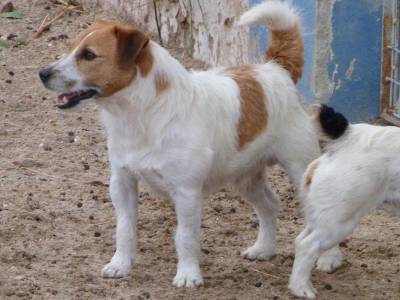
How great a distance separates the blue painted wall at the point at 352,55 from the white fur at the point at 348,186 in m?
2.19

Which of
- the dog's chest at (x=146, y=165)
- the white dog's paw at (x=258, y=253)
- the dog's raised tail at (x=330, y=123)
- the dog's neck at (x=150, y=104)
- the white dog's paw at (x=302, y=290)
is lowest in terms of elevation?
the white dog's paw at (x=258, y=253)

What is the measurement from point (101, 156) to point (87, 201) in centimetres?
90

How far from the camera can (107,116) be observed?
549 cm

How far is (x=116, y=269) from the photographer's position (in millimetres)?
5645

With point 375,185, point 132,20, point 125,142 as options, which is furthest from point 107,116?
point 132,20

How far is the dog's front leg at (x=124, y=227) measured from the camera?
562 centimetres

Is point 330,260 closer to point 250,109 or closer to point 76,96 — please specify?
point 250,109

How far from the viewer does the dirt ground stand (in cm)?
555

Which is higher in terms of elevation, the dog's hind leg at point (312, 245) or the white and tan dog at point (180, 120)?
the white and tan dog at point (180, 120)

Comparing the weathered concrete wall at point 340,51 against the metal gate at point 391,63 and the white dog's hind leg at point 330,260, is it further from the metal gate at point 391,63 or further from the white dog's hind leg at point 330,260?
the white dog's hind leg at point 330,260

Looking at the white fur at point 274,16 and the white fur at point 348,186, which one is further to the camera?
the white fur at point 274,16

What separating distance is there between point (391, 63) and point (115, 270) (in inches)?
119

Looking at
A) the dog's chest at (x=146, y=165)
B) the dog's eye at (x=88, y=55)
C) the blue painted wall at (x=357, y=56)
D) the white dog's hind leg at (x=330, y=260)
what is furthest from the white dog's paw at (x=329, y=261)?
the blue painted wall at (x=357, y=56)

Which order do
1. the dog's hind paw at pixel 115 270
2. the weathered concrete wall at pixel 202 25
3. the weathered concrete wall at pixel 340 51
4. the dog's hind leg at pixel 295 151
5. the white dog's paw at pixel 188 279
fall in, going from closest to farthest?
the white dog's paw at pixel 188 279, the dog's hind paw at pixel 115 270, the dog's hind leg at pixel 295 151, the weathered concrete wall at pixel 340 51, the weathered concrete wall at pixel 202 25
